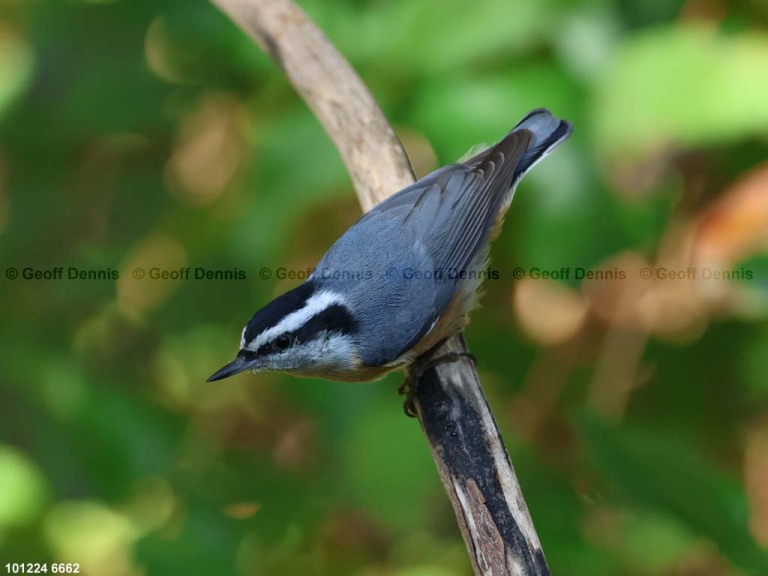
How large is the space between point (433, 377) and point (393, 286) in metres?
0.29

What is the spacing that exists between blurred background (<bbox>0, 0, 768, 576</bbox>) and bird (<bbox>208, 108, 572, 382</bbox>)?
0.43ft

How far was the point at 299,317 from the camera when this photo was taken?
2271 millimetres

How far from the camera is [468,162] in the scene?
2.73 metres

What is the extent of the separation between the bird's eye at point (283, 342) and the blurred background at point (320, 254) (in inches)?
11.3

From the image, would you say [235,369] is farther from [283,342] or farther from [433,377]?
[433,377]

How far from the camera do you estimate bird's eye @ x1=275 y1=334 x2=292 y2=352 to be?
7.40 feet

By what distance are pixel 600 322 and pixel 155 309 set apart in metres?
1.64

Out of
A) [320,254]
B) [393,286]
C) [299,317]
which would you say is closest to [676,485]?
[393,286]

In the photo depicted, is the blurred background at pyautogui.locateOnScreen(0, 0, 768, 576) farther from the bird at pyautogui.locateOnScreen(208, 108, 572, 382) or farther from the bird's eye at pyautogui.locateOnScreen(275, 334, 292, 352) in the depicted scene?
the bird's eye at pyautogui.locateOnScreen(275, 334, 292, 352)

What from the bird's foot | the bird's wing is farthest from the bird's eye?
the bird's foot

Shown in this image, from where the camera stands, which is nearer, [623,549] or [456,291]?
[623,549]

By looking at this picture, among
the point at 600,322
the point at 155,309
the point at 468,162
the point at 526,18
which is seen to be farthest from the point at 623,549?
the point at 155,309

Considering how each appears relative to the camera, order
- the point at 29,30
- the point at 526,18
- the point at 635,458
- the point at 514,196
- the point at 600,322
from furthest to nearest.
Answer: the point at 600,322
the point at 29,30
the point at 514,196
the point at 526,18
the point at 635,458

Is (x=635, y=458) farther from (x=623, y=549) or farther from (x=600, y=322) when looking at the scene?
(x=600, y=322)
